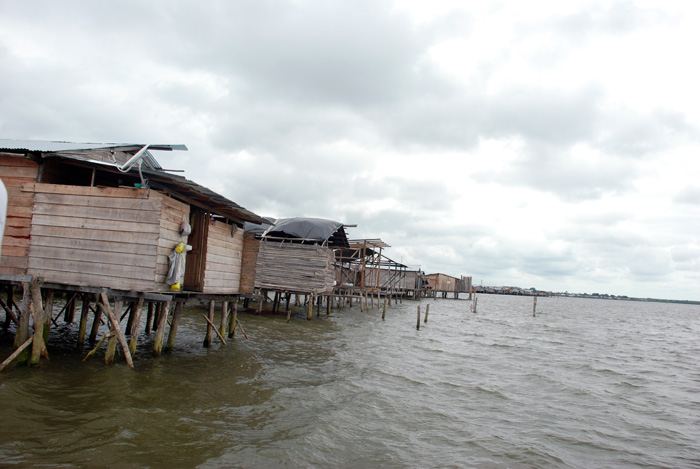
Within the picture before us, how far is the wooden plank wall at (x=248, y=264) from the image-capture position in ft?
45.5

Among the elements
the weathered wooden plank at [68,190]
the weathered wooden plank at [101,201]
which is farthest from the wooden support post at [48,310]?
the weathered wooden plank at [68,190]

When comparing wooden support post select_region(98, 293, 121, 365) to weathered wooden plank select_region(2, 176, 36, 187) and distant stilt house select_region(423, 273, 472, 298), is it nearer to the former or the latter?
weathered wooden plank select_region(2, 176, 36, 187)

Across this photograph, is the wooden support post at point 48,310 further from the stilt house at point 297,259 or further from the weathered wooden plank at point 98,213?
the stilt house at point 297,259

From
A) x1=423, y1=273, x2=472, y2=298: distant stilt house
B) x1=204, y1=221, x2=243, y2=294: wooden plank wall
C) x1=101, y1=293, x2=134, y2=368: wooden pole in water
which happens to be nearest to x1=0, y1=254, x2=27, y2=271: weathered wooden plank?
x1=101, y1=293, x2=134, y2=368: wooden pole in water

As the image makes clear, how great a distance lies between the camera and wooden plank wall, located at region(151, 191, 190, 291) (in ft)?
29.7

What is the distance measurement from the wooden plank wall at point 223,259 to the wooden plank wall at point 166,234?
1917 millimetres

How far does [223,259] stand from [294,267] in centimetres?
949

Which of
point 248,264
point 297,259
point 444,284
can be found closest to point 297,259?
point 297,259

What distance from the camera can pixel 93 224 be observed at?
9.13 m

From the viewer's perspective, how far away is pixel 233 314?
14.3 m

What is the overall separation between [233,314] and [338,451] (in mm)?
8658

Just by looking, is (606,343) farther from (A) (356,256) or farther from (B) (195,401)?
(B) (195,401)

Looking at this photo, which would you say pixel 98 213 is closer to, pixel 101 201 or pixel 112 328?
pixel 101 201

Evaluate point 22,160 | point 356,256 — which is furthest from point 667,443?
point 356,256
